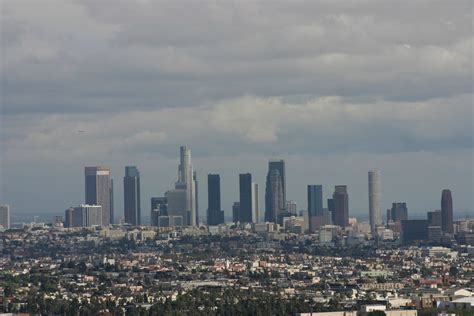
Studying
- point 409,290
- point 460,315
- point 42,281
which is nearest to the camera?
point 460,315

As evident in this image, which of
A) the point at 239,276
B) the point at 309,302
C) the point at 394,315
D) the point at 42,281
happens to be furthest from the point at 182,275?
the point at 394,315

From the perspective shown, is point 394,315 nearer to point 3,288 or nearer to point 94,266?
point 3,288

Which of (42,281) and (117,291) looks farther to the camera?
(42,281)

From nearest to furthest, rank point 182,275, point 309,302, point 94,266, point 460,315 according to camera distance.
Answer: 1. point 460,315
2. point 309,302
3. point 182,275
4. point 94,266

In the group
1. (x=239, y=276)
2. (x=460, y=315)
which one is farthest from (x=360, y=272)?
(x=460, y=315)

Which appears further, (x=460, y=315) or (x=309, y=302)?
(x=309, y=302)

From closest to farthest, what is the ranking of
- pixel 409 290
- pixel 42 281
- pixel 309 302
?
1. pixel 309 302
2. pixel 409 290
3. pixel 42 281

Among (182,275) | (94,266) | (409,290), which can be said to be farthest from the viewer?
(94,266)

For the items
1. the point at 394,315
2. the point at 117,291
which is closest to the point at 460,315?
the point at 394,315

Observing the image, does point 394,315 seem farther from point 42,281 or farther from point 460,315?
point 42,281
